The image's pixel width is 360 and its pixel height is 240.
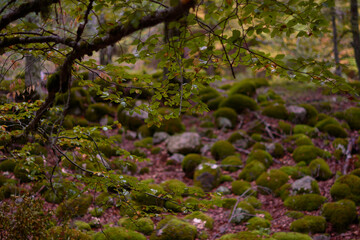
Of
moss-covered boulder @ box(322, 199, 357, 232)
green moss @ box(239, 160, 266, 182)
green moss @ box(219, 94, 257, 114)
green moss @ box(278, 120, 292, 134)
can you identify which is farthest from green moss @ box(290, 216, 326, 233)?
green moss @ box(219, 94, 257, 114)

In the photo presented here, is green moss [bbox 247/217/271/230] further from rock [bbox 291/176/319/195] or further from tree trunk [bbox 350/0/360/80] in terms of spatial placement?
tree trunk [bbox 350/0/360/80]

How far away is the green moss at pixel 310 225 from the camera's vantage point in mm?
4559

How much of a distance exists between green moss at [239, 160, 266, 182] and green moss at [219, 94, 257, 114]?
343 cm

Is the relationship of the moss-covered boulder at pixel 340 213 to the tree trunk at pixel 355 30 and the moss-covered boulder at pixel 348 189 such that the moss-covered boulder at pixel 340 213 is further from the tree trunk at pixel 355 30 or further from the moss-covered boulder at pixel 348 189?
the tree trunk at pixel 355 30

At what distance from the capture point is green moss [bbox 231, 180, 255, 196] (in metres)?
6.28

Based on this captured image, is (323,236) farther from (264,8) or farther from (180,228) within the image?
(264,8)

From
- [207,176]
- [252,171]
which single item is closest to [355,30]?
[252,171]

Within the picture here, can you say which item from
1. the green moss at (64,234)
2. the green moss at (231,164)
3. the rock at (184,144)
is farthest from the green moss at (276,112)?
the green moss at (64,234)

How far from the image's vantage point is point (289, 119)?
31.0ft

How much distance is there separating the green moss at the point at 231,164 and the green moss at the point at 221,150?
0.32m

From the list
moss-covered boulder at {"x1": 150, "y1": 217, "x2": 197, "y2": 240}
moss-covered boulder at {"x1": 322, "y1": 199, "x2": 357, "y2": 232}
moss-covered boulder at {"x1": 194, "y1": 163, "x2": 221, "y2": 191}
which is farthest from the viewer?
moss-covered boulder at {"x1": 194, "y1": 163, "x2": 221, "y2": 191}

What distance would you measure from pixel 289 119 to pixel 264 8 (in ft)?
28.2

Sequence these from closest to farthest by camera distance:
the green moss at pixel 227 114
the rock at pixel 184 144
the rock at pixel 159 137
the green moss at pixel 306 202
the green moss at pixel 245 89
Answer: the green moss at pixel 306 202, the rock at pixel 184 144, the rock at pixel 159 137, the green moss at pixel 227 114, the green moss at pixel 245 89

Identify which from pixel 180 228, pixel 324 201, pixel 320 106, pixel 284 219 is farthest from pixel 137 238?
pixel 320 106
